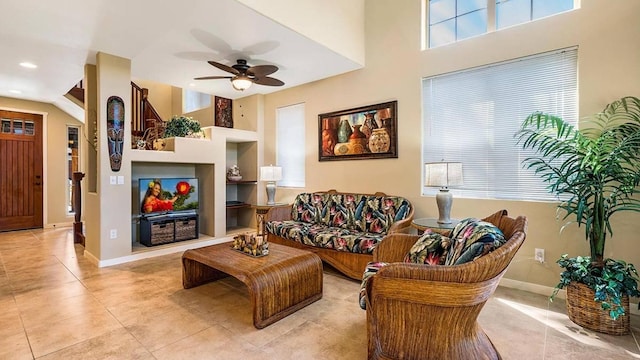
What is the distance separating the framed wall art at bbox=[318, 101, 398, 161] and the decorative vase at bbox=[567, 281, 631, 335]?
232 centimetres

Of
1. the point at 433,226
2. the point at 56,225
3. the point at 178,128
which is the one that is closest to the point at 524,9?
the point at 433,226

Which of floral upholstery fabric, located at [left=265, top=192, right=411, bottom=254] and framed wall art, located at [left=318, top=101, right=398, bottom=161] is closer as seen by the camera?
floral upholstery fabric, located at [left=265, top=192, right=411, bottom=254]

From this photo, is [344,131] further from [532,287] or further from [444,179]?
[532,287]

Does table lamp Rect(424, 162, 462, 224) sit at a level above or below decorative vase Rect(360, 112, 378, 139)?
below

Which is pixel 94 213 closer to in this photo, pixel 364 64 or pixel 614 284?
pixel 364 64

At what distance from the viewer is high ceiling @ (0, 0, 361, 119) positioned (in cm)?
283

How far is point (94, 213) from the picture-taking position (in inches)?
159

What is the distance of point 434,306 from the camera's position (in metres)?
1.62

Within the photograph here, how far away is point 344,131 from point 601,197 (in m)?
3.04

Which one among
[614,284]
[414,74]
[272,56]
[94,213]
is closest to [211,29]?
[272,56]

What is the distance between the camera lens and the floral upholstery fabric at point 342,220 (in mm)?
3504

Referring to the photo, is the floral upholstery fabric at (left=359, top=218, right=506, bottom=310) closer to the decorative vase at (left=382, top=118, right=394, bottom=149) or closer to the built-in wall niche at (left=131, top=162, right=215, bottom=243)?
the decorative vase at (left=382, top=118, right=394, bottom=149)

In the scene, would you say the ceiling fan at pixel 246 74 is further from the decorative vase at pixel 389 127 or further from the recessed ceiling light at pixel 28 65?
the recessed ceiling light at pixel 28 65

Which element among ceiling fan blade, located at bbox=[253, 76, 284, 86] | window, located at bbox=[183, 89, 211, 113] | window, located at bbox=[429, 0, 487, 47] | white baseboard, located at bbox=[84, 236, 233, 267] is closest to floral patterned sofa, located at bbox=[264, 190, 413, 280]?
white baseboard, located at bbox=[84, 236, 233, 267]
